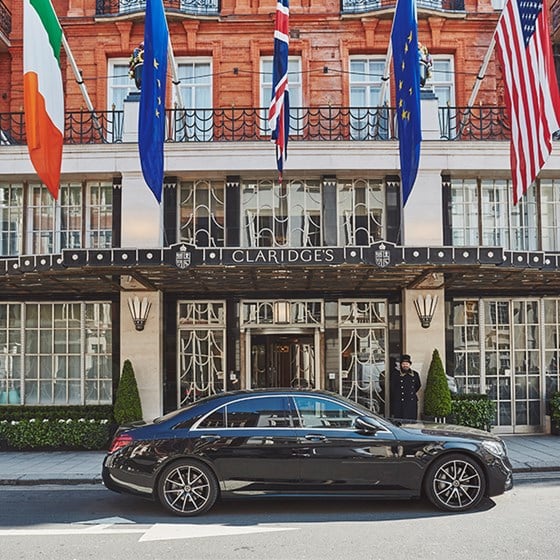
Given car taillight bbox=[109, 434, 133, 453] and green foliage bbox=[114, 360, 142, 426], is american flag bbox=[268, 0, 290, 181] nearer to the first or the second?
green foliage bbox=[114, 360, 142, 426]

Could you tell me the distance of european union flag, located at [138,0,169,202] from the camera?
40.0ft

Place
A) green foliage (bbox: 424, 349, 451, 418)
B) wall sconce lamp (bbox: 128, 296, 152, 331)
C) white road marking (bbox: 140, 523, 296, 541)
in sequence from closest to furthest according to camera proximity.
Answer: white road marking (bbox: 140, 523, 296, 541) → green foliage (bbox: 424, 349, 451, 418) → wall sconce lamp (bbox: 128, 296, 152, 331)

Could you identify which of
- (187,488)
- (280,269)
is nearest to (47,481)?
(187,488)

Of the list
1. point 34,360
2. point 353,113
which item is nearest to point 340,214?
point 353,113

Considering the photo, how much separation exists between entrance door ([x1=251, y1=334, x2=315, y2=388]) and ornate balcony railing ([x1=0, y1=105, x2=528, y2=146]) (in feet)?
14.3

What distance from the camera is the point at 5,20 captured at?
17.1 m

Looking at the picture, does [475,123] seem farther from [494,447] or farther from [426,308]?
[494,447]

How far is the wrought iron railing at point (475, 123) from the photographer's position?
52.9 feet

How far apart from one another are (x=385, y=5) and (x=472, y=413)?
30.7 feet

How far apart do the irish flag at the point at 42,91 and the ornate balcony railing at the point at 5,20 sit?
15.9 ft

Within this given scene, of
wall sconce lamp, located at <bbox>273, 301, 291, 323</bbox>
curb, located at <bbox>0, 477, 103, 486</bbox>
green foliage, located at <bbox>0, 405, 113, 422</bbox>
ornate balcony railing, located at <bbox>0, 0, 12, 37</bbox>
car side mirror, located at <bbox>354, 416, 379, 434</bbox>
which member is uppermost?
ornate balcony railing, located at <bbox>0, 0, 12, 37</bbox>

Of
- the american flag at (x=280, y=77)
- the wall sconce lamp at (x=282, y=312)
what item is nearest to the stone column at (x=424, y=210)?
the wall sconce lamp at (x=282, y=312)

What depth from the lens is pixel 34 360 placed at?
51.2ft

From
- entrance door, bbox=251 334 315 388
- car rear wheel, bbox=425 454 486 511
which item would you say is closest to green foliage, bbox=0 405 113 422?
entrance door, bbox=251 334 315 388
